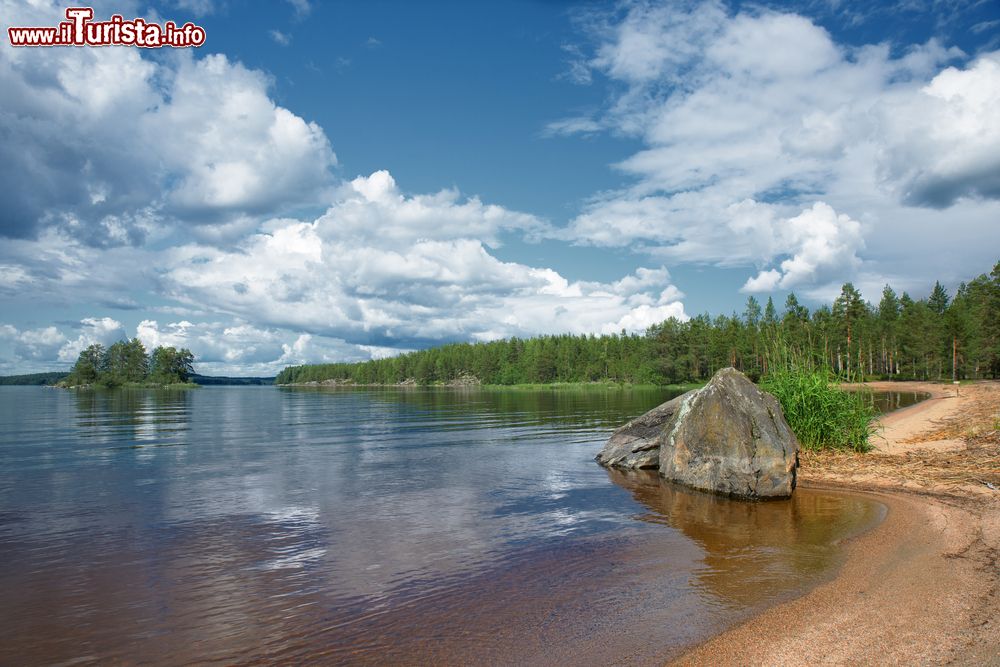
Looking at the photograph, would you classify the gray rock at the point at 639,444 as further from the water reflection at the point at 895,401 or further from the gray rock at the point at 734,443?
the water reflection at the point at 895,401

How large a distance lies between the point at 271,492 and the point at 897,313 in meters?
166

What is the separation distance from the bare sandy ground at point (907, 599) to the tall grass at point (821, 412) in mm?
4800

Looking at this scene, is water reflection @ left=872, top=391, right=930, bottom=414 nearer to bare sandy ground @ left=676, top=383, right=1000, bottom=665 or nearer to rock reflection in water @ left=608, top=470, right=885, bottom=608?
bare sandy ground @ left=676, top=383, right=1000, bottom=665

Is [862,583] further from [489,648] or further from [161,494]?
[161,494]

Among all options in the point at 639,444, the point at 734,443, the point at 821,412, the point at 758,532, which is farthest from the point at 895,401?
the point at 758,532

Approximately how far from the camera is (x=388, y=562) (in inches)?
495

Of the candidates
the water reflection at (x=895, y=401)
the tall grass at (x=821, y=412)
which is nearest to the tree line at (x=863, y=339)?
the water reflection at (x=895, y=401)

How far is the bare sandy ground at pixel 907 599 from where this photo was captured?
303 inches

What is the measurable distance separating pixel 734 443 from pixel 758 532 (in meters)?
5.01

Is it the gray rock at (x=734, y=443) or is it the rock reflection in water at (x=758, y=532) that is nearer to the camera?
the rock reflection in water at (x=758, y=532)

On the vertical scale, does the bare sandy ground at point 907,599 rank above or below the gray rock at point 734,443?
below

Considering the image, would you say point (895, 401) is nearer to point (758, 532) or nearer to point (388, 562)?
point (758, 532)

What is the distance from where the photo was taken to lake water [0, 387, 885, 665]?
8812 millimetres

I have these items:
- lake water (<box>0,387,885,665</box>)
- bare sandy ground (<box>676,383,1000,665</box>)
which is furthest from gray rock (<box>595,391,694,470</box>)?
bare sandy ground (<box>676,383,1000,665</box>)
